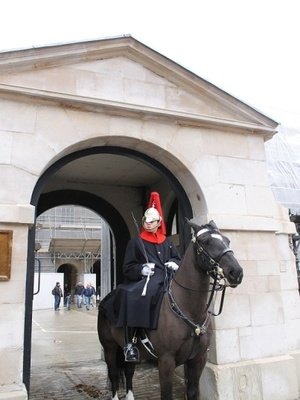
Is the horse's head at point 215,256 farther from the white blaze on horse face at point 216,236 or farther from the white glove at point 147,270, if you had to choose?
the white glove at point 147,270

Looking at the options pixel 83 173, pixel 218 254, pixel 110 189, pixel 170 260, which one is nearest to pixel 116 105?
pixel 170 260

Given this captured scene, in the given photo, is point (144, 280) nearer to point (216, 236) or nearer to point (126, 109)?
point (216, 236)

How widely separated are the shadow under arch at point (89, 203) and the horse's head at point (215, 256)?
1.61 meters

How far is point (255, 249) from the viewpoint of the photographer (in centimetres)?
531

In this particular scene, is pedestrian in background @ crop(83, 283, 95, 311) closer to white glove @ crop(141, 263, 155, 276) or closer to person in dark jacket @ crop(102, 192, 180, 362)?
person in dark jacket @ crop(102, 192, 180, 362)

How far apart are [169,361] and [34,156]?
106 inches

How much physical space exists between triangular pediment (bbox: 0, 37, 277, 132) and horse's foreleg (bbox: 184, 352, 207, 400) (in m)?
3.06

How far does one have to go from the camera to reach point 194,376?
3896 mm

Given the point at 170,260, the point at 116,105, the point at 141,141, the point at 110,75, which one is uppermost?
the point at 110,75

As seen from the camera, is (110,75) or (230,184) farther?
(230,184)

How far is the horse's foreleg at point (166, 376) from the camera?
3.68 meters

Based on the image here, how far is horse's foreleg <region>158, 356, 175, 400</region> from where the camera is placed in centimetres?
368

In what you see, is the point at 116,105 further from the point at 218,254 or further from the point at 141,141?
the point at 218,254

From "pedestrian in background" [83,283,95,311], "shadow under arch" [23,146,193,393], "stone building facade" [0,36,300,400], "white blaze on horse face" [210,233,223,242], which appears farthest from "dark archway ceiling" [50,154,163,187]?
"pedestrian in background" [83,283,95,311]
